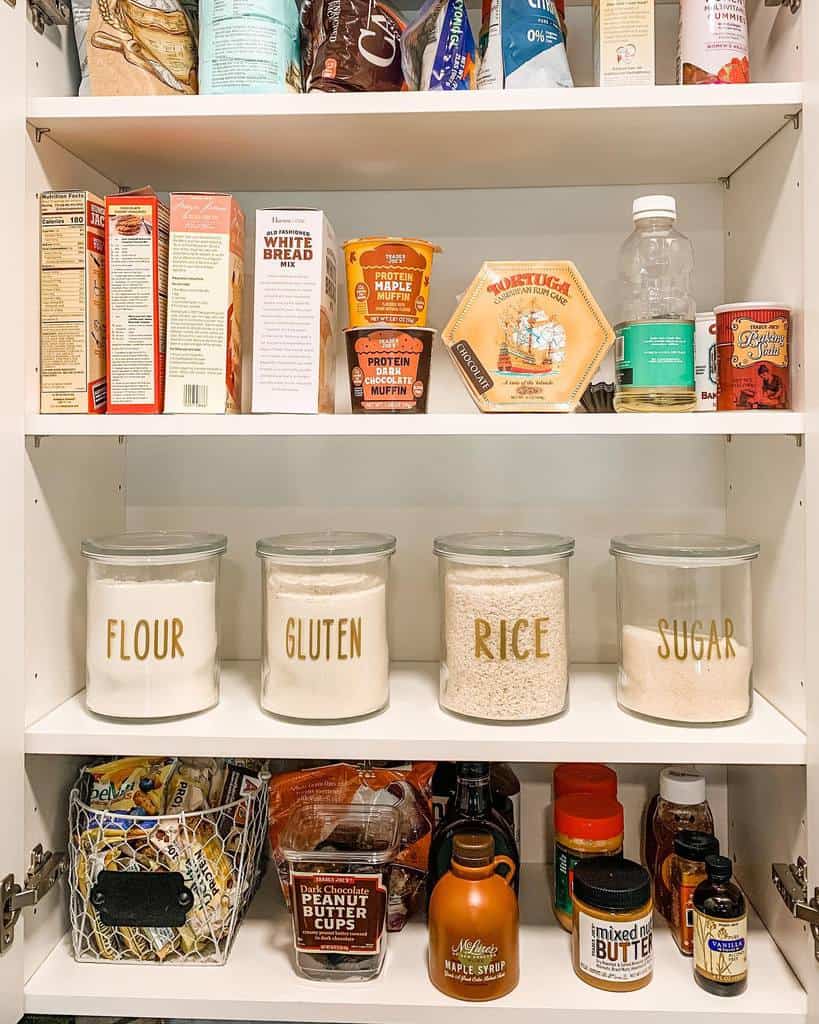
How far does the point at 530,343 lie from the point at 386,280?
0.18 m

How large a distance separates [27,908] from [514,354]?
0.84 metres

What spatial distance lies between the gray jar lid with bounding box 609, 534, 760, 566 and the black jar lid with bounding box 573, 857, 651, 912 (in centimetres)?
36

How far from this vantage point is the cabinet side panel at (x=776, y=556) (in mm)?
970

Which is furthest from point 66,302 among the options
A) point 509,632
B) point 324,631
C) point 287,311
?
point 509,632

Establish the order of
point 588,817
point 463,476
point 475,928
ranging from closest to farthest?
1. point 475,928
2. point 588,817
3. point 463,476

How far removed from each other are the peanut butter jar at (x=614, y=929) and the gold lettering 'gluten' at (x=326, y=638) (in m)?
0.37

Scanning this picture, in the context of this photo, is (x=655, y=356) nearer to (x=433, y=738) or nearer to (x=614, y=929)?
(x=433, y=738)

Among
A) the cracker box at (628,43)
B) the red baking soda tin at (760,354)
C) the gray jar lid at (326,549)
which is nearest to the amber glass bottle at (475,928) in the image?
the gray jar lid at (326,549)

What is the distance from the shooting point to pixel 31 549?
99cm

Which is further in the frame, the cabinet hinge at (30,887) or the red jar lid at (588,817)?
the red jar lid at (588,817)

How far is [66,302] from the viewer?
1.00 m

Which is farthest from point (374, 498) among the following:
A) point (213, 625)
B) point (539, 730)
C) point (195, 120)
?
point (195, 120)

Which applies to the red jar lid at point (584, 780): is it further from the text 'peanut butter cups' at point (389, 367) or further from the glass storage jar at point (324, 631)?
the text 'peanut butter cups' at point (389, 367)

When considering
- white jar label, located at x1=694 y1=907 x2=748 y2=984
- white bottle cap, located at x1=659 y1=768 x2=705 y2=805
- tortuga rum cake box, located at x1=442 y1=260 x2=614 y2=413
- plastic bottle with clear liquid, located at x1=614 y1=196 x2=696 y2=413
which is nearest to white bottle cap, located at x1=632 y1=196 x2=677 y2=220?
plastic bottle with clear liquid, located at x1=614 y1=196 x2=696 y2=413
